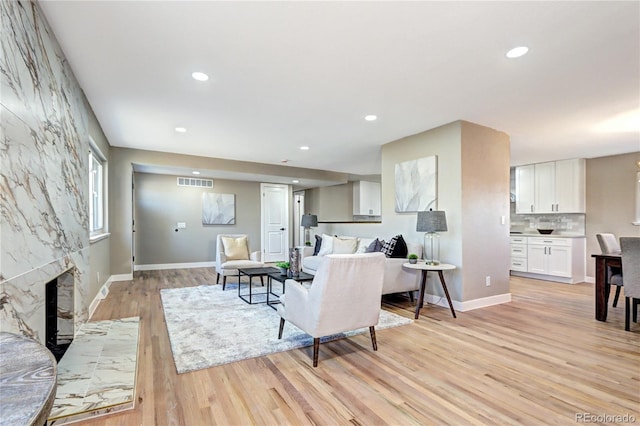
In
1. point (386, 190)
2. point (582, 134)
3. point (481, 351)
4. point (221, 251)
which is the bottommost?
point (481, 351)

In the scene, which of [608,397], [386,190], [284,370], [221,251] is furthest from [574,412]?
[221,251]

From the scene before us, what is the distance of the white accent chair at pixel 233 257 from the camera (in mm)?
5305

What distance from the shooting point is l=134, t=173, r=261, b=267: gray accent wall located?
730 cm

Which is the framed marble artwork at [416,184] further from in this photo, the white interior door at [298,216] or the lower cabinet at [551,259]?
the white interior door at [298,216]

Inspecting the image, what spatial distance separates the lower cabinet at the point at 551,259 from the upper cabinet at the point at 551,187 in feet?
2.51

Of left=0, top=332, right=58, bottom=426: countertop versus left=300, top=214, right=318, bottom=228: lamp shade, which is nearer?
left=0, top=332, right=58, bottom=426: countertop

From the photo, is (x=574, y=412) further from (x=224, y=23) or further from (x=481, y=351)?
(x=224, y=23)

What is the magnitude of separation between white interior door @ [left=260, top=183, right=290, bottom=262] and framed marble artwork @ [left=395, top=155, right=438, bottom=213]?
180 inches

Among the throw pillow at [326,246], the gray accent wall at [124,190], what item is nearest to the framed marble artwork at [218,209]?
the gray accent wall at [124,190]

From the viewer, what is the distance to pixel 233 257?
225 inches

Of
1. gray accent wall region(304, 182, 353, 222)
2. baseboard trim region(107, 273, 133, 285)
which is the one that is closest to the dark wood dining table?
gray accent wall region(304, 182, 353, 222)

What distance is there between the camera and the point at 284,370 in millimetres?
2479

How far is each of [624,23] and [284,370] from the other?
336cm

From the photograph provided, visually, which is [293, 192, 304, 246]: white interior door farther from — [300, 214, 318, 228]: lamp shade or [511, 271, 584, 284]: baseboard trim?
[511, 271, 584, 284]: baseboard trim
